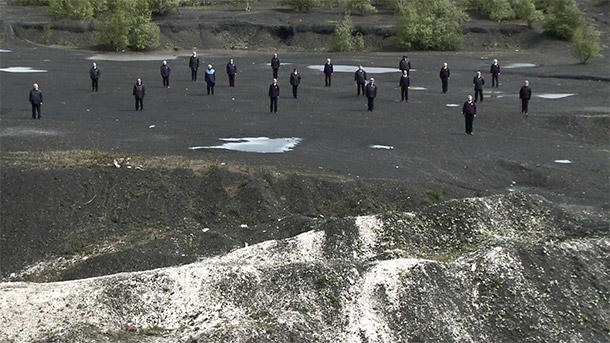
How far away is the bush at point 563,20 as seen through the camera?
58.6m

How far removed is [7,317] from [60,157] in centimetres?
1175

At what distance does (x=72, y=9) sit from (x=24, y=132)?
110 ft

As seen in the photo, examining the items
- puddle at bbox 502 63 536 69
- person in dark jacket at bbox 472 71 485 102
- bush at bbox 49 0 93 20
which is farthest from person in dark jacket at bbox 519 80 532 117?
bush at bbox 49 0 93 20

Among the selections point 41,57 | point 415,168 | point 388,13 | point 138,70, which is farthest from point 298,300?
point 388,13

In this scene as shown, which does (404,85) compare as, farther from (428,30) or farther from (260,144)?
(428,30)

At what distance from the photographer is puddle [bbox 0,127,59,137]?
30.2 metres

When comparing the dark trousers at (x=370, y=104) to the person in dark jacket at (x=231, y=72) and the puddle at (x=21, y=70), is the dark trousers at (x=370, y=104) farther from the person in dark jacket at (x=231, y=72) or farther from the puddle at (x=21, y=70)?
the puddle at (x=21, y=70)

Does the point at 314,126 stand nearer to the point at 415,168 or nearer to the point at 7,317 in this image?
the point at 415,168

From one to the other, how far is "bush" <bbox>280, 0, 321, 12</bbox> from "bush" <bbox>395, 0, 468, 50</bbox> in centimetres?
985

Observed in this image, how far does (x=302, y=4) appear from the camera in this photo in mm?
66938

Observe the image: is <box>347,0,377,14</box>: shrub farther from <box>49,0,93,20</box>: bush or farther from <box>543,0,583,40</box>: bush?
<box>49,0,93,20</box>: bush

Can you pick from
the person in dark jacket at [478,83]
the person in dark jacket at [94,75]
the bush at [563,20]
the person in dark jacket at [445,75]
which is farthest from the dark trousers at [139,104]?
the bush at [563,20]

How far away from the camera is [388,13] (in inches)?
2645

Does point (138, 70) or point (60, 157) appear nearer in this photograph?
point (60, 157)
